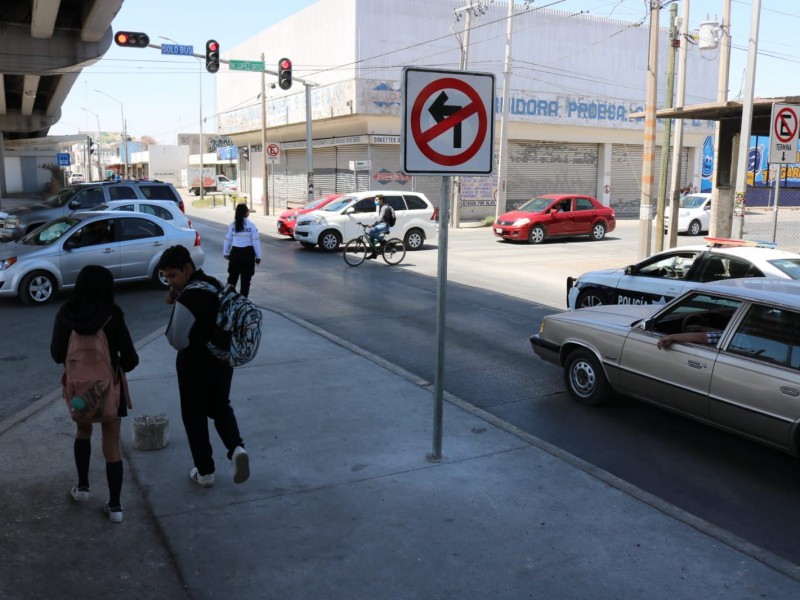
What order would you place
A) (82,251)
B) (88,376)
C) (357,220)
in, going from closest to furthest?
1. (88,376)
2. (82,251)
3. (357,220)

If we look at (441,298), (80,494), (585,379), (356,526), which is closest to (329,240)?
(585,379)

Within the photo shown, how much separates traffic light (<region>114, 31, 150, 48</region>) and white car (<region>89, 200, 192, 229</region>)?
5.82m

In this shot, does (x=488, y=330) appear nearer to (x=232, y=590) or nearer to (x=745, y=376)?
(x=745, y=376)

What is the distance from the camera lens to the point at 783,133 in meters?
11.5

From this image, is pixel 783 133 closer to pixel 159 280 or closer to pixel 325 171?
pixel 159 280

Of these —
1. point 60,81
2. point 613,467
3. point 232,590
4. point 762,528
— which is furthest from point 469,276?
point 60,81

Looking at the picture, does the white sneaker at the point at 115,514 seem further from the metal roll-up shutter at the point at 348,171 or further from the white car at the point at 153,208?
the metal roll-up shutter at the point at 348,171

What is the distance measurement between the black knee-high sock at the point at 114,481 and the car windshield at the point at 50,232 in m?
9.37

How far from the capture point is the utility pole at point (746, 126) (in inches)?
522

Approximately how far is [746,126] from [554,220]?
12486mm

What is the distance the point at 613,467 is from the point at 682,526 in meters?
1.19

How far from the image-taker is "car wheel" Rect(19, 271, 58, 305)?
12531mm

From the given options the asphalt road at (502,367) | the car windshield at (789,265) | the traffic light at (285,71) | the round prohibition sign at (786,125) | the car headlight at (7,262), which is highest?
the traffic light at (285,71)

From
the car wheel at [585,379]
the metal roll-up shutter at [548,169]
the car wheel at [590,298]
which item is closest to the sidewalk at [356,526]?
the car wheel at [585,379]
